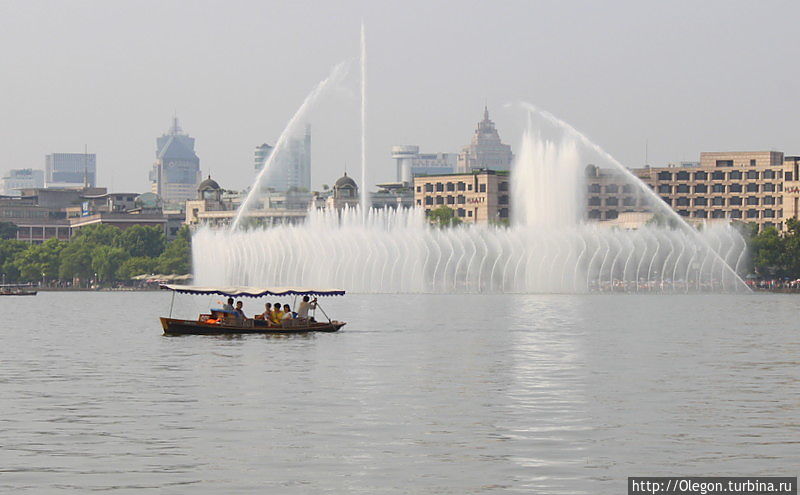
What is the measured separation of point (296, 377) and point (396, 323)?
4581 centimetres

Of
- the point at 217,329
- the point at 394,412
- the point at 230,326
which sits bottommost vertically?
the point at 394,412

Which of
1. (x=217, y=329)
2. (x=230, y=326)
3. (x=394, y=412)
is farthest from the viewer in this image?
(x=217, y=329)

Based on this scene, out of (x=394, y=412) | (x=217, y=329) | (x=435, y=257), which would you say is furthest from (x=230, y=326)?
(x=435, y=257)

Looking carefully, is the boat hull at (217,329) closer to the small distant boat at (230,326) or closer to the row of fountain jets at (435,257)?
the small distant boat at (230,326)

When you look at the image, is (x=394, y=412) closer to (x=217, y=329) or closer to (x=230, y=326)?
(x=230, y=326)

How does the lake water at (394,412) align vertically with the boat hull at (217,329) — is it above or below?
below

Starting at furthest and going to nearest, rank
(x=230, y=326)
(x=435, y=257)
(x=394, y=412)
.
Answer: (x=435, y=257) < (x=230, y=326) < (x=394, y=412)

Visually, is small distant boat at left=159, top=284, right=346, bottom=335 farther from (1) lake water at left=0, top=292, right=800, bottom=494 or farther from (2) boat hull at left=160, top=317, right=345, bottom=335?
(1) lake water at left=0, top=292, right=800, bottom=494

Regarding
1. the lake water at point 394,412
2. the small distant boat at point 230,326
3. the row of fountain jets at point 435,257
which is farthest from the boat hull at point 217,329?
the row of fountain jets at point 435,257

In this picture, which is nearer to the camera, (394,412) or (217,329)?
(394,412)

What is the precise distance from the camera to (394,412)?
4466 centimetres

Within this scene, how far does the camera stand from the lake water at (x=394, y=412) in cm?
3328

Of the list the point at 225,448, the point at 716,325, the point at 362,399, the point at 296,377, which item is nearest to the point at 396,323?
the point at 716,325

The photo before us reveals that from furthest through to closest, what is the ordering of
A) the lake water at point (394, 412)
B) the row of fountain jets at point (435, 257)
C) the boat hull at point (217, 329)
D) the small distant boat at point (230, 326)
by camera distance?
the row of fountain jets at point (435, 257) < the small distant boat at point (230, 326) < the boat hull at point (217, 329) < the lake water at point (394, 412)
